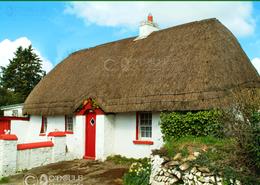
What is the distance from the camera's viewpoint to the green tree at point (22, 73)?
41.6 m

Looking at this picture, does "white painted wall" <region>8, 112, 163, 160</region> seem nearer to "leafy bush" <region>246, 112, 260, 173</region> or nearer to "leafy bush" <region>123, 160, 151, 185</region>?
"leafy bush" <region>123, 160, 151, 185</region>

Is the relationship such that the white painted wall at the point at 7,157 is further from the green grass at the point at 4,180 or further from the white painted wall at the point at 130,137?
the white painted wall at the point at 130,137

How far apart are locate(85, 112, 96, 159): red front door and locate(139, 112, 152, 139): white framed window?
94.9 inches

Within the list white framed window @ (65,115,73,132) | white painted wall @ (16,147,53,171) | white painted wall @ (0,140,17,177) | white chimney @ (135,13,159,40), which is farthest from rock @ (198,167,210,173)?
white chimney @ (135,13,159,40)

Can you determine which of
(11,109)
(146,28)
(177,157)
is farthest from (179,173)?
(11,109)

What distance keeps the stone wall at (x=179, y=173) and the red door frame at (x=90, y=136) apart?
584 cm

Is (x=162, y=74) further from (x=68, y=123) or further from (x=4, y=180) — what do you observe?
(x=4, y=180)

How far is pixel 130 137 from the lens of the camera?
540 inches

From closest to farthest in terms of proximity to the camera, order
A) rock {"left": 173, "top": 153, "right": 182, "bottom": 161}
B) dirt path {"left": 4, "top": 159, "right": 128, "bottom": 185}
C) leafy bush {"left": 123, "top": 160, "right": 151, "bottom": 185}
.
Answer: rock {"left": 173, "top": 153, "right": 182, "bottom": 161}, leafy bush {"left": 123, "top": 160, "right": 151, "bottom": 185}, dirt path {"left": 4, "top": 159, "right": 128, "bottom": 185}

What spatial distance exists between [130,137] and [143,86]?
2.38m

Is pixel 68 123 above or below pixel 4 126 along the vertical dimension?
above

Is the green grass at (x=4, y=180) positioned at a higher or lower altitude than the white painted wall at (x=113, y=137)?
lower

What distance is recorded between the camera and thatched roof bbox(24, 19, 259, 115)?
11.7 m

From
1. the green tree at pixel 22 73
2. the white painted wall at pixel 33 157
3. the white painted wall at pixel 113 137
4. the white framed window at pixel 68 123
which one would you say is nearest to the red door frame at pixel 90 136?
the white painted wall at pixel 113 137
